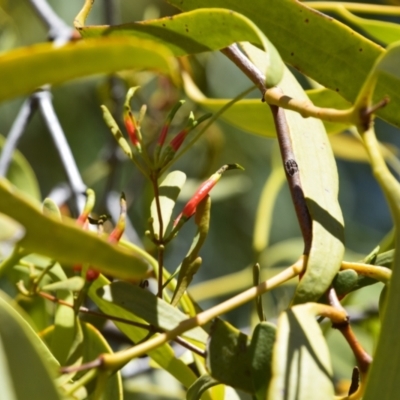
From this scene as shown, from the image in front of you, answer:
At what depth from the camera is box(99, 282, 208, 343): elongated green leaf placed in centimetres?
36

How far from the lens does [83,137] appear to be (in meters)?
2.02

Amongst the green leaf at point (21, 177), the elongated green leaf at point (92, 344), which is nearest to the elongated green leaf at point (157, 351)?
the elongated green leaf at point (92, 344)

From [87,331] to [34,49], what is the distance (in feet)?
0.84

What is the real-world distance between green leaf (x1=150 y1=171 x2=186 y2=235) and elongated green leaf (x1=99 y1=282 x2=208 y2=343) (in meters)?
0.06

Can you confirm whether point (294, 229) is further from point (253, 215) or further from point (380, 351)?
point (380, 351)

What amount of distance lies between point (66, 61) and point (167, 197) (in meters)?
0.20

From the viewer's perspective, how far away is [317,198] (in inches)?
16.5

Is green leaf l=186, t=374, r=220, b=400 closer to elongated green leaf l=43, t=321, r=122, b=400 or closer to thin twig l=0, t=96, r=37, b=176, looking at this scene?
elongated green leaf l=43, t=321, r=122, b=400

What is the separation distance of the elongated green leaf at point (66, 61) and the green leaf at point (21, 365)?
100 mm

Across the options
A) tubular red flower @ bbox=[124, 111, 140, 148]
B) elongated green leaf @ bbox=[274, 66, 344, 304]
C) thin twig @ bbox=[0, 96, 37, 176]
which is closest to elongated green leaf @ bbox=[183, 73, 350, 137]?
elongated green leaf @ bbox=[274, 66, 344, 304]

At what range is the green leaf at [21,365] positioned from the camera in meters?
0.29

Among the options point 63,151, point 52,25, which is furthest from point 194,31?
point 52,25

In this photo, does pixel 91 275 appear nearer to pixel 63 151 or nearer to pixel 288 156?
pixel 288 156

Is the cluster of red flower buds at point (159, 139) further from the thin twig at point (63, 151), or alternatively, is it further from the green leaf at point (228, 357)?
the thin twig at point (63, 151)
